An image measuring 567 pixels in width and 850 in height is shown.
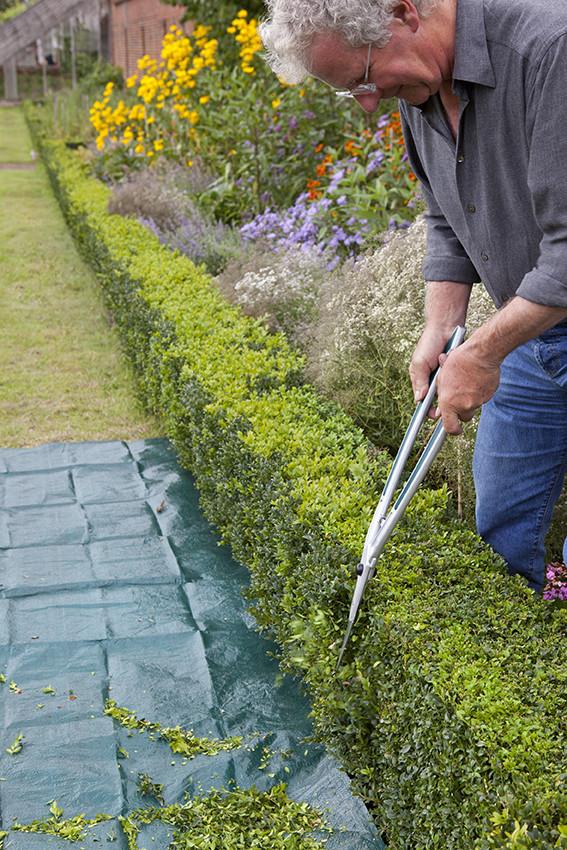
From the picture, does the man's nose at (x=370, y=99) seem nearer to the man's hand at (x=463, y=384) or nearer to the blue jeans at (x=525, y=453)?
the man's hand at (x=463, y=384)

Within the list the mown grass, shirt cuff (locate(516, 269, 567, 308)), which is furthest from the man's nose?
the mown grass

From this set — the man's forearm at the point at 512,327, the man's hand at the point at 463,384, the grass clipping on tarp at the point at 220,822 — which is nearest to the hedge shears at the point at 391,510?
the man's hand at the point at 463,384

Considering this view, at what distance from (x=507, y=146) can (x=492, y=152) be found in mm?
40

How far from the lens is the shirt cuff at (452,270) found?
8.24 ft

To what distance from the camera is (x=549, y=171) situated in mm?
1854

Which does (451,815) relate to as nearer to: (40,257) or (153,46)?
(40,257)

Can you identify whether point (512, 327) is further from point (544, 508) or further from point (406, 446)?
point (544, 508)

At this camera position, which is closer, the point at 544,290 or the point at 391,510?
the point at 544,290

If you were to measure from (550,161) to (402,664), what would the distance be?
1.12 m

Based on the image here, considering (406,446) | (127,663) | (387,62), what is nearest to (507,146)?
(387,62)

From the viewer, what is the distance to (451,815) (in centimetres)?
198

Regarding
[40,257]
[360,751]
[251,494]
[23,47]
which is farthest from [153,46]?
[360,751]

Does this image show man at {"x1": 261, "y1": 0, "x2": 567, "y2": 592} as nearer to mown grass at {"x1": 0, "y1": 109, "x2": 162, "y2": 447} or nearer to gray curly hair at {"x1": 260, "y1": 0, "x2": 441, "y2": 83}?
gray curly hair at {"x1": 260, "y1": 0, "x2": 441, "y2": 83}

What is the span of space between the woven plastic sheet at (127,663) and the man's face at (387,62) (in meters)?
1.74
